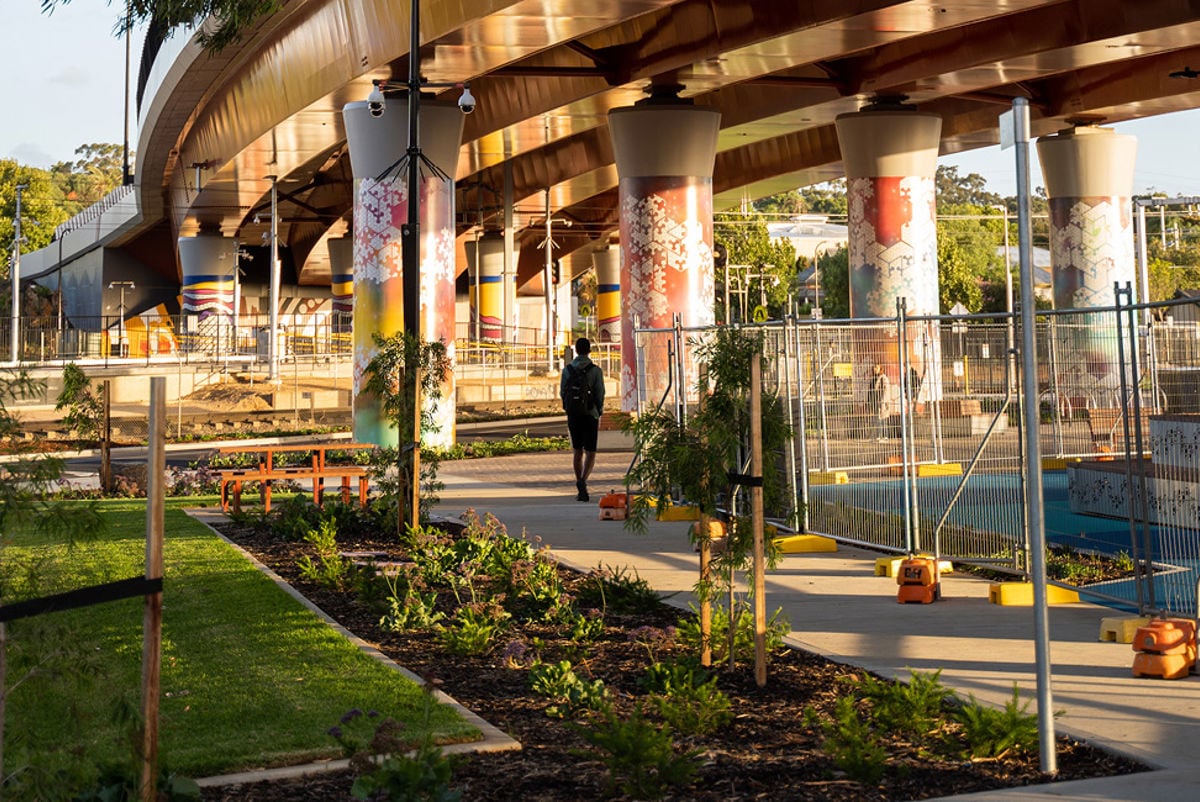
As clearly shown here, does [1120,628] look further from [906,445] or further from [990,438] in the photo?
[990,438]

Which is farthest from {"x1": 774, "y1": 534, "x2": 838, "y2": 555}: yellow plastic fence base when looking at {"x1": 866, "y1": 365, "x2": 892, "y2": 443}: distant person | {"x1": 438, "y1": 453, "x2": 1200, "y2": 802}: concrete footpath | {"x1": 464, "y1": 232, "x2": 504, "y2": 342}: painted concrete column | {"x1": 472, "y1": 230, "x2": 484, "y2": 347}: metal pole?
{"x1": 464, "y1": 232, "x2": 504, "y2": 342}: painted concrete column

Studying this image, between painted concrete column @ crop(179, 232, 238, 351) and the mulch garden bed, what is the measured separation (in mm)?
54524

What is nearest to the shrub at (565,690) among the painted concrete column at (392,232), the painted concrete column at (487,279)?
the painted concrete column at (392,232)

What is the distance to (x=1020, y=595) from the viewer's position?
11172 mm

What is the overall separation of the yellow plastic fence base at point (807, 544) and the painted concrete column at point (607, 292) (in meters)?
68.3

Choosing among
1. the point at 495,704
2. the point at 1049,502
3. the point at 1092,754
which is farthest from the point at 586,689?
the point at 1049,502

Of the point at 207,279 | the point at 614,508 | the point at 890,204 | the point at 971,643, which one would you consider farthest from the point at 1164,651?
the point at 207,279

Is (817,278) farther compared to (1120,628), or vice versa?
(817,278)

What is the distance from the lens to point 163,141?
4584 cm

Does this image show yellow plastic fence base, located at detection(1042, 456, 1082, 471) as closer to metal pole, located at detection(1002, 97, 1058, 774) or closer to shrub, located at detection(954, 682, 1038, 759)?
shrub, located at detection(954, 682, 1038, 759)

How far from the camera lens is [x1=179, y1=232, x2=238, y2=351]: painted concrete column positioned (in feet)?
205

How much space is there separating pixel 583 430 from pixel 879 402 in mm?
4856

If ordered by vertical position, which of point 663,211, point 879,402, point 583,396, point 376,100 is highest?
point 376,100

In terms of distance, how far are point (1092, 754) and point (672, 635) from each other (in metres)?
2.93
